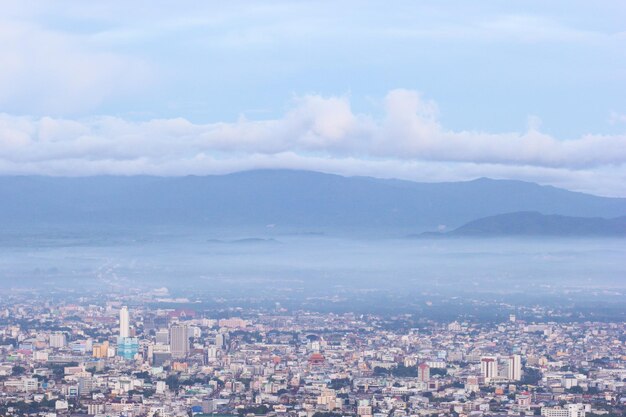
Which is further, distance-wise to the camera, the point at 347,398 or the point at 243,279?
the point at 243,279

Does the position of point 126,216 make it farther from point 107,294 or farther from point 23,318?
point 23,318

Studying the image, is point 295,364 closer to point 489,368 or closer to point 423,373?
point 423,373

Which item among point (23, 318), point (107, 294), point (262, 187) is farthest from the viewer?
point (262, 187)

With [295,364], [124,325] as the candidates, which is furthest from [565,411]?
[124,325]

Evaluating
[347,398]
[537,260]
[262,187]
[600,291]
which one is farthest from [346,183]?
[347,398]

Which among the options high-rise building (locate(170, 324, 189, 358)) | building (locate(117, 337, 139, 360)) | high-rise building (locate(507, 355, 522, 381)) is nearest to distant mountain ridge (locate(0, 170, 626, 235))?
high-rise building (locate(170, 324, 189, 358))
